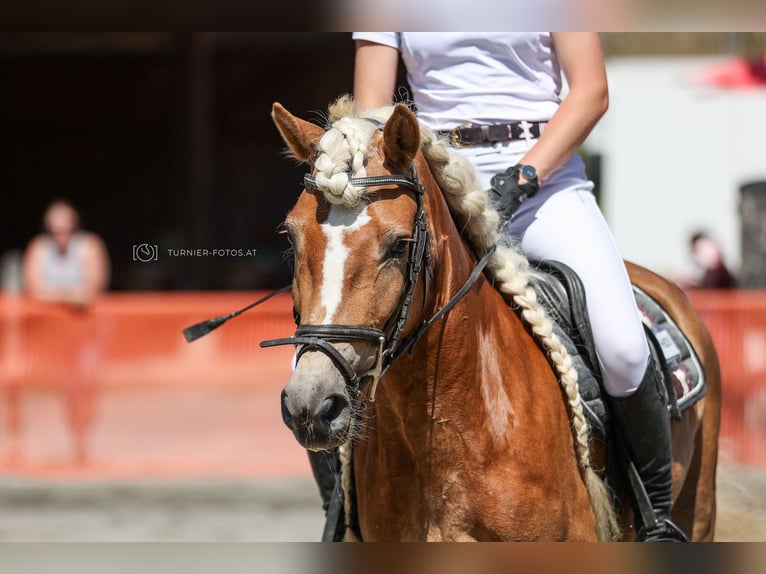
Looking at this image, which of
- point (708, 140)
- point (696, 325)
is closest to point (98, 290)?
point (696, 325)

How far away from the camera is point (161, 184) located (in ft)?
50.2

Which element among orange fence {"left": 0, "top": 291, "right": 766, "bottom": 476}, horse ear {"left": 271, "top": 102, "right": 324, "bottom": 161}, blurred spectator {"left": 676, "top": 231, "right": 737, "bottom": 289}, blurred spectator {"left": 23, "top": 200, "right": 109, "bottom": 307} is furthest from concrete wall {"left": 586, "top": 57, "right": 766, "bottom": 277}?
horse ear {"left": 271, "top": 102, "right": 324, "bottom": 161}

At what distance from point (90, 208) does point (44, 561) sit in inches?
536

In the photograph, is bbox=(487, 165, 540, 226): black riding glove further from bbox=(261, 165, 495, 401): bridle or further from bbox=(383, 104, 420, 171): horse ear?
bbox=(383, 104, 420, 171): horse ear

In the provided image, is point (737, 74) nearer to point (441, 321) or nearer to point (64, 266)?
point (64, 266)

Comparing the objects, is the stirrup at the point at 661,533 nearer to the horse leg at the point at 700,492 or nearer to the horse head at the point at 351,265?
the horse leg at the point at 700,492

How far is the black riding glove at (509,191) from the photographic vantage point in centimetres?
286

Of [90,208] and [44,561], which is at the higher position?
[90,208]

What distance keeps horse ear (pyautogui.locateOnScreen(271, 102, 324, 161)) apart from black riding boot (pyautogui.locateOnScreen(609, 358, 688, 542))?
4.04 feet

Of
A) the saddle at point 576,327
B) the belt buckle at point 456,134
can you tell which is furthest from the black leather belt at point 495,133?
the saddle at point 576,327

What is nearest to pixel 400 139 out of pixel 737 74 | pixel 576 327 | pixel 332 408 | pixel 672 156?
pixel 332 408

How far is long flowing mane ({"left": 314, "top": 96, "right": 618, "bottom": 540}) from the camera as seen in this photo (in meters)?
2.33

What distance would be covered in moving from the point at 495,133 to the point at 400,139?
800 mm
